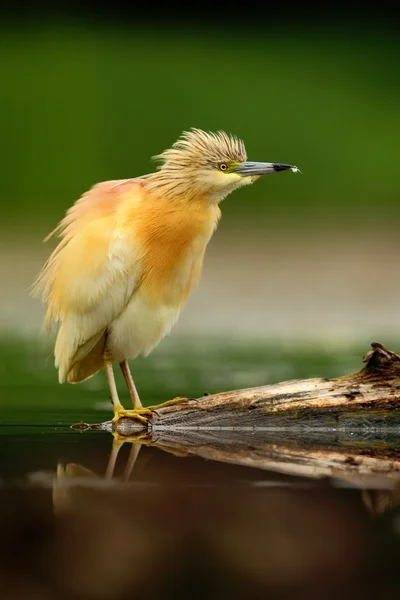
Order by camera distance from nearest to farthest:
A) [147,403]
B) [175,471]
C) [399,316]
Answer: [175,471] < [147,403] < [399,316]

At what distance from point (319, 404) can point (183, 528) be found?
176 cm

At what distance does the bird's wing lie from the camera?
6664 millimetres

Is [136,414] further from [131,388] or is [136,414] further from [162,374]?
[162,374]

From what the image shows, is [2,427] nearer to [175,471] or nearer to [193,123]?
[175,471]

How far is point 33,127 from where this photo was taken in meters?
18.3

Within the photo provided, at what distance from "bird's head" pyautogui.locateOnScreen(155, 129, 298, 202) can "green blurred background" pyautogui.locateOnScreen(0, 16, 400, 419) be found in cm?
606

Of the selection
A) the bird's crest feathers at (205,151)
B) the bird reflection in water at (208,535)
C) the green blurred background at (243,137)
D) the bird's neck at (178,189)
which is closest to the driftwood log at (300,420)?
the bird reflection in water at (208,535)

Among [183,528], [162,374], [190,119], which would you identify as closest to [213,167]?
[183,528]

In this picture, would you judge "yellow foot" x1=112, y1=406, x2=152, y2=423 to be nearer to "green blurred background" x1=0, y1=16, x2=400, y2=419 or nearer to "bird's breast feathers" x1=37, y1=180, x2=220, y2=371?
"bird's breast feathers" x1=37, y1=180, x2=220, y2=371

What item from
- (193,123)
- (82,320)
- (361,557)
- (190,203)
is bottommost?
(361,557)

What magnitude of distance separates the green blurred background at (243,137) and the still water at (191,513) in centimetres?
663

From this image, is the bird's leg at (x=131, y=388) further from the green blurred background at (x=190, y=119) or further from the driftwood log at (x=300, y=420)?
the green blurred background at (x=190, y=119)

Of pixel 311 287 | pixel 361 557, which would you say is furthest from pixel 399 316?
pixel 361 557

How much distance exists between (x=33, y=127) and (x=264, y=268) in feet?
14.9
